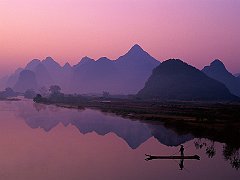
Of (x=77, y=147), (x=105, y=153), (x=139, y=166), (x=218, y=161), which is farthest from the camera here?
(x=77, y=147)

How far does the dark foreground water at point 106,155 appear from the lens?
28.2 m

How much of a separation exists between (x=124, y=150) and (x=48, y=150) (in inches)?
308

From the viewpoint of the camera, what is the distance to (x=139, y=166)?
30.9 m

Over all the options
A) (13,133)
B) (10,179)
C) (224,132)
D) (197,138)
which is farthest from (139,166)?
(13,133)

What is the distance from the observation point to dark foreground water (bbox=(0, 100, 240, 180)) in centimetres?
2820

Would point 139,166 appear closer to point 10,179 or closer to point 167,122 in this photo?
point 10,179

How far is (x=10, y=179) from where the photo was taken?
86.0ft

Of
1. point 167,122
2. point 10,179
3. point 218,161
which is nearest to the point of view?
point 10,179

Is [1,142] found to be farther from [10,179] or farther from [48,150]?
[10,179]

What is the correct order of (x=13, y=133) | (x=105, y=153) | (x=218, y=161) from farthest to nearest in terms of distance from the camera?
(x=13, y=133) → (x=105, y=153) → (x=218, y=161)

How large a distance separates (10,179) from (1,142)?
1807 centimetres

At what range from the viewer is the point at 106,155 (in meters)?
36.0

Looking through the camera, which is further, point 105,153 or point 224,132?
point 224,132

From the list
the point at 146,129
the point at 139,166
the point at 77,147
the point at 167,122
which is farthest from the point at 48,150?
the point at 167,122
